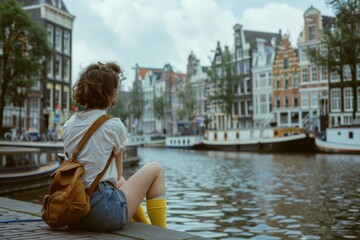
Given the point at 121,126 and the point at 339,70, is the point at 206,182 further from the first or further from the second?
the point at 339,70

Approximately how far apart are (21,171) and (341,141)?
26820mm

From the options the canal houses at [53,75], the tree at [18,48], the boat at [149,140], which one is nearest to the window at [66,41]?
the canal houses at [53,75]

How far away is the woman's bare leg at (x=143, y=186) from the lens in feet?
12.0

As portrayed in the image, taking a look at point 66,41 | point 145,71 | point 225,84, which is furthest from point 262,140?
point 145,71

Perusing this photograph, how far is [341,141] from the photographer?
116 ft

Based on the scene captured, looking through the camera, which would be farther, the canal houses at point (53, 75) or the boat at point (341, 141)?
the canal houses at point (53, 75)

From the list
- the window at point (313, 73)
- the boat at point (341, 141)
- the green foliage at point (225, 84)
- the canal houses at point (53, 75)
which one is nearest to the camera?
the boat at point (341, 141)

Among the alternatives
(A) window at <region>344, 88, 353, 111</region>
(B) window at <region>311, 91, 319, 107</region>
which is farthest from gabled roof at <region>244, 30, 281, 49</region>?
(A) window at <region>344, 88, 353, 111</region>

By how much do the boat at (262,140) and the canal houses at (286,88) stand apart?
6277mm

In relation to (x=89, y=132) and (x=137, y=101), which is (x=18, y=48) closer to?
(x=89, y=132)

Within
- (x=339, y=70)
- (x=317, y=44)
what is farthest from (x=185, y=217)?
(x=317, y=44)

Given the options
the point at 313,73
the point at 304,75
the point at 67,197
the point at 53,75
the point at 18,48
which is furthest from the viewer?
the point at 304,75

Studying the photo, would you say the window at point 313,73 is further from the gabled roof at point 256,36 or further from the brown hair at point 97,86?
the brown hair at point 97,86

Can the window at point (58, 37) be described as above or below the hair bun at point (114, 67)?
above
